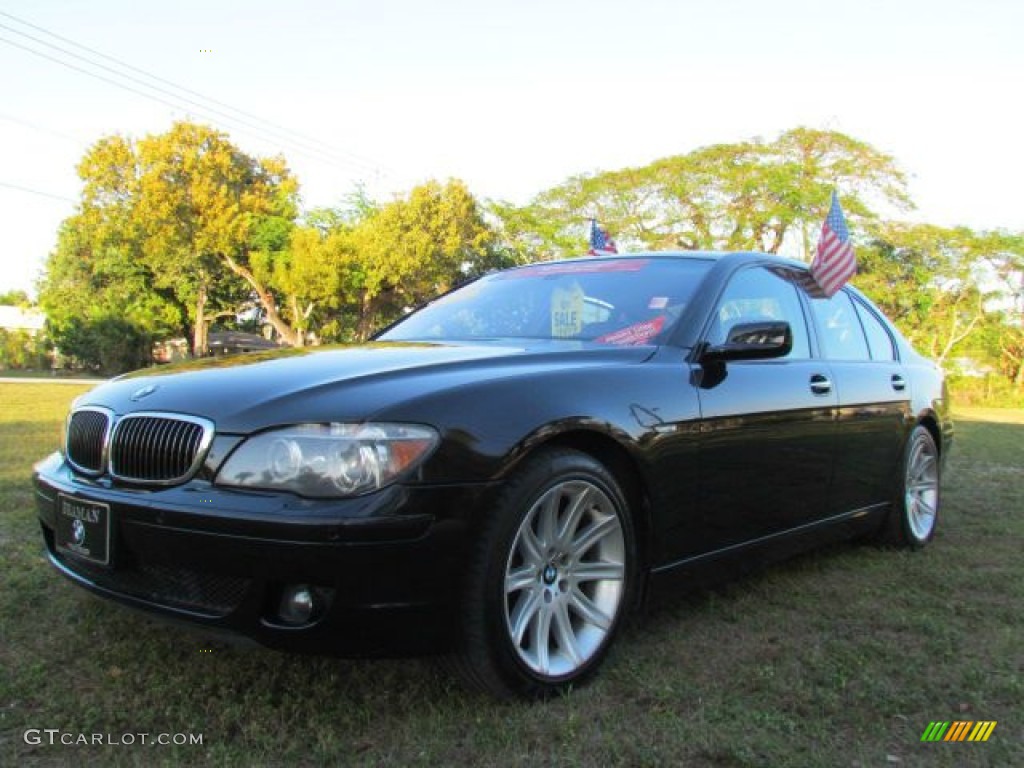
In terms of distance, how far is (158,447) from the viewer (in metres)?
2.29

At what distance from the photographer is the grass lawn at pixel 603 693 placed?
2.12m

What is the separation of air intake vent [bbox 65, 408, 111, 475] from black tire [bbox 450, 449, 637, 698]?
3.93 ft

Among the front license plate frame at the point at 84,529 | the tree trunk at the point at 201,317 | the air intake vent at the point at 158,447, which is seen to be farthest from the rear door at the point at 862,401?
the tree trunk at the point at 201,317

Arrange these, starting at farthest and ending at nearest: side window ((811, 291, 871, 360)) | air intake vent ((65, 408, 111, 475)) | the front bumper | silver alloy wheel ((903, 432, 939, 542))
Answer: silver alloy wheel ((903, 432, 939, 542)) < side window ((811, 291, 871, 360)) < air intake vent ((65, 408, 111, 475)) < the front bumper

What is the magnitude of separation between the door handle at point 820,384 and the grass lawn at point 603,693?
0.88m

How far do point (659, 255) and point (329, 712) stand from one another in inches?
91.9

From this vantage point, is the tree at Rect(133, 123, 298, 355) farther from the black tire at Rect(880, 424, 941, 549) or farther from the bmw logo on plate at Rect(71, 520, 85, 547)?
the bmw logo on plate at Rect(71, 520, 85, 547)

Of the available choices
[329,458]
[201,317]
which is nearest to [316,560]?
[329,458]

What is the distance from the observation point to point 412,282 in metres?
31.3

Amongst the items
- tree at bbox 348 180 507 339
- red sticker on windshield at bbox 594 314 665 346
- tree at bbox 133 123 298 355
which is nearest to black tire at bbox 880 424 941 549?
red sticker on windshield at bbox 594 314 665 346

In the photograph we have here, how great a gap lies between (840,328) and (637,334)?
154 cm

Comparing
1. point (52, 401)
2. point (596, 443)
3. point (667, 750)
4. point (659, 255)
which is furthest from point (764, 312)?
point (52, 401)

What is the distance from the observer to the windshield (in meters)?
3.21

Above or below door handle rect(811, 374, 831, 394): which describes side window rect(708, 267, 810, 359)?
above
